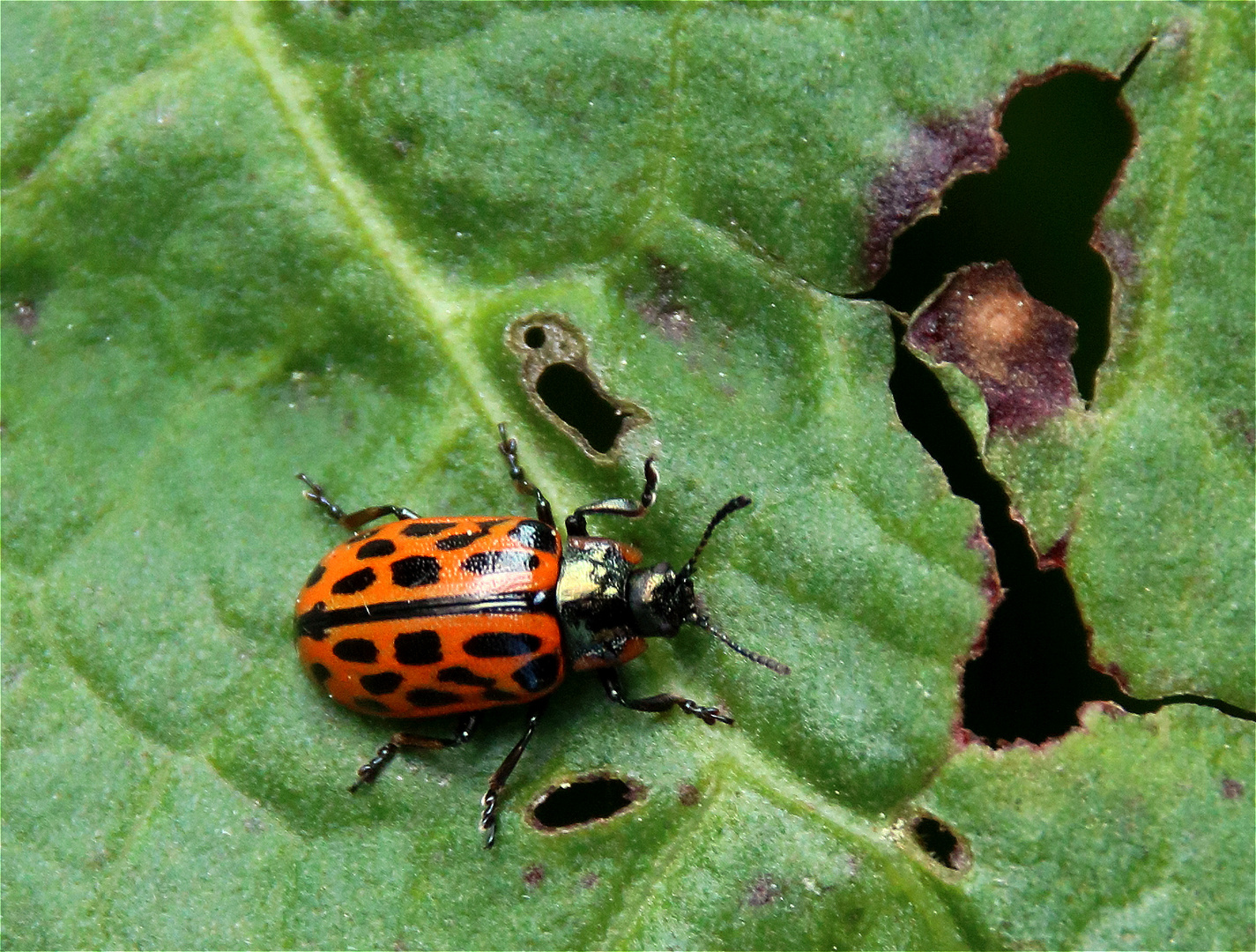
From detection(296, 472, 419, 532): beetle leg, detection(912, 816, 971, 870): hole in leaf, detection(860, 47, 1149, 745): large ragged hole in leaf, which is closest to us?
detection(912, 816, 971, 870): hole in leaf

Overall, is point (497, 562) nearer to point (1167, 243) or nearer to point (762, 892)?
point (762, 892)

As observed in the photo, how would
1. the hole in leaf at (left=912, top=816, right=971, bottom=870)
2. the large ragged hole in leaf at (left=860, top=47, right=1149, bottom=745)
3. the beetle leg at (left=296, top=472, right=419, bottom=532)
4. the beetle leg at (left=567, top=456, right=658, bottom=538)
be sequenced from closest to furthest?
the hole in leaf at (left=912, top=816, right=971, bottom=870)
the large ragged hole in leaf at (left=860, top=47, right=1149, bottom=745)
the beetle leg at (left=567, top=456, right=658, bottom=538)
the beetle leg at (left=296, top=472, right=419, bottom=532)

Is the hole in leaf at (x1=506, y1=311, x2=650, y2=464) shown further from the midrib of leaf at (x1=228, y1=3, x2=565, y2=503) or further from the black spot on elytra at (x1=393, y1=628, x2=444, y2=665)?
the black spot on elytra at (x1=393, y1=628, x2=444, y2=665)

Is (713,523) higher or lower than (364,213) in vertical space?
lower

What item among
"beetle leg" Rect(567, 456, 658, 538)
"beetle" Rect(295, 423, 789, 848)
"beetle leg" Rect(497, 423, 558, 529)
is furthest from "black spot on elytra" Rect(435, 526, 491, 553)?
"beetle leg" Rect(567, 456, 658, 538)

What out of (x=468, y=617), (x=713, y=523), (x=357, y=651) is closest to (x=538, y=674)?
(x=468, y=617)

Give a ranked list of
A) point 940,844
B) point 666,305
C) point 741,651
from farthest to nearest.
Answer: point 666,305 → point 741,651 → point 940,844

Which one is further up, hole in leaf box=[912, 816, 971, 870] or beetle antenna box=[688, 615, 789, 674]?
beetle antenna box=[688, 615, 789, 674]
